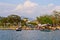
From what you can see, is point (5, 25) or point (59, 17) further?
point (59, 17)

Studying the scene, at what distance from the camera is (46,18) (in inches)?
5015

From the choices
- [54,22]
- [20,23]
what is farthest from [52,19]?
[20,23]

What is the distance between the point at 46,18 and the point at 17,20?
1720cm

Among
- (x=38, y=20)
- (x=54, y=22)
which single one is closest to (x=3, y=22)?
(x=38, y=20)

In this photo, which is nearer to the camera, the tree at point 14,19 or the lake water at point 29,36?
the lake water at point 29,36

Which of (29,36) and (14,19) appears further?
(14,19)

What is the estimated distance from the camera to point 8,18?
420 feet

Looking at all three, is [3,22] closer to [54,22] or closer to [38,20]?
[38,20]

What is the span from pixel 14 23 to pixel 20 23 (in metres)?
4.32

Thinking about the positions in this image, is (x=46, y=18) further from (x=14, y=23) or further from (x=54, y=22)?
(x=14, y=23)

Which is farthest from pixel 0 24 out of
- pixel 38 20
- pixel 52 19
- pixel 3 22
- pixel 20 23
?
pixel 52 19

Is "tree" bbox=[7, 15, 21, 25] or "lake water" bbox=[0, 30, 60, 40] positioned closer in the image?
"lake water" bbox=[0, 30, 60, 40]

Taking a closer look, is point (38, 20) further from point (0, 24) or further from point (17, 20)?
point (0, 24)

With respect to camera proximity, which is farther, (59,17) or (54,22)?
(59,17)
